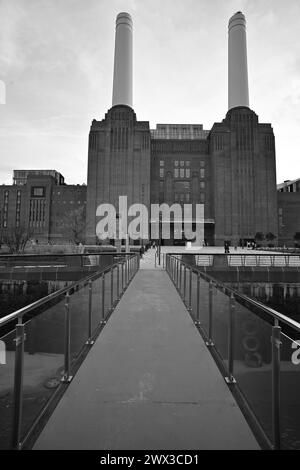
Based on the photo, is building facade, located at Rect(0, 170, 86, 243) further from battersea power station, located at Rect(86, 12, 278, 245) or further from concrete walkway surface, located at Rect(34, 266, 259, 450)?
concrete walkway surface, located at Rect(34, 266, 259, 450)

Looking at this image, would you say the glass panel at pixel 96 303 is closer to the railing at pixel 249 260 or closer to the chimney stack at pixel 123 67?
the railing at pixel 249 260

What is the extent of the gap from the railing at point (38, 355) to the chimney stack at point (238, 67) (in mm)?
88290

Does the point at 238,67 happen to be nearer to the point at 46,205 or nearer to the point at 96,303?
the point at 46,205

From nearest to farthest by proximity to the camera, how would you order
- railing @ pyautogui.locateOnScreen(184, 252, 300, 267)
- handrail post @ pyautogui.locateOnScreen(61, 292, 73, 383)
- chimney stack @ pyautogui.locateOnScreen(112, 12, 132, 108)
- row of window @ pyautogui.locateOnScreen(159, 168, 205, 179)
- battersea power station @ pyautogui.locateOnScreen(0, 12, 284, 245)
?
handrail post @ pyautogui.locateOnScreen(61, 292, 73, 383) < railing @ pyautogui.locateOnScreen(184, 252, 300, 267) < battersea power station @ pyautogui.locateOnScreen(0, 12, 284, 245) < row of window @ pyautogui.locateOnScreen(159, 168, 205, 179) < chimney stack @ pyautogui.locateOnScreen(112, 12, 132, 108)

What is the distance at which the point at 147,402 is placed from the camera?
2.99 metres

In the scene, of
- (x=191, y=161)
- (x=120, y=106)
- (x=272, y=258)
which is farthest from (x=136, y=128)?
(x=272, y=258)

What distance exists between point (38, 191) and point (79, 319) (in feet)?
310

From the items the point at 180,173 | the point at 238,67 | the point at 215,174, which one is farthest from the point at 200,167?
the point at 238,67

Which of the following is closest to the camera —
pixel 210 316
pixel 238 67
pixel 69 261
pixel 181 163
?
pixel 210 316

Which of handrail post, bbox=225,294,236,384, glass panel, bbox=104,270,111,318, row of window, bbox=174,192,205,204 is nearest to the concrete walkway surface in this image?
handrail post, bbox=225,294,236,384

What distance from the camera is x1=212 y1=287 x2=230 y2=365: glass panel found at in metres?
3.86

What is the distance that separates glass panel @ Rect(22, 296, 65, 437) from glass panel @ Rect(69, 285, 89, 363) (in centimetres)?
35

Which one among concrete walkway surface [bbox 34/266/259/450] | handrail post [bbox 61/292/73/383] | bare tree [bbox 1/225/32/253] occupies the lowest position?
concrete walkway surface [bbox 34/266/259/450]

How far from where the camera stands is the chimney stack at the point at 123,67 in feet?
268
